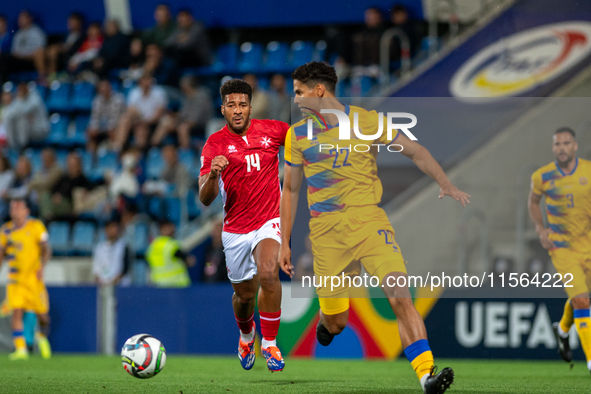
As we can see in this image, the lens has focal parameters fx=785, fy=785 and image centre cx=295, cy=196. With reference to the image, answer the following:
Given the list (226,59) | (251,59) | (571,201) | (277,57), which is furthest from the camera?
(226,59)

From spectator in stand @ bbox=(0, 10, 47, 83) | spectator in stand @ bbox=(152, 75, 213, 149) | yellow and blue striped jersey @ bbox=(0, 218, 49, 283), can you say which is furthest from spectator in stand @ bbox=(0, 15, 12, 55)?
yellow and blue striped jersey @ bbox=(0, 218, 49, 283)

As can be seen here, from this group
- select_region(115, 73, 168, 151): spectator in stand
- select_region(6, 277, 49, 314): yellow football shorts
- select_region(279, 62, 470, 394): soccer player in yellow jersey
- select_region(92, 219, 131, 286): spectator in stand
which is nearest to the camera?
select_region(279, 62, 470, 394): soccer player in yellow jersey

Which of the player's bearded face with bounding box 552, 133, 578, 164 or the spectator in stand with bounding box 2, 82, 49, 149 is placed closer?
the player's bearded face with bounding box 552, 133, 578, 164

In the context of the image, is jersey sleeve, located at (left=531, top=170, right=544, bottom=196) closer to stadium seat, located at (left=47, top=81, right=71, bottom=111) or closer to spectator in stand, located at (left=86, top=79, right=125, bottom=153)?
spectator in stand, located at (left=86, top=79, right=125, bottom=153)

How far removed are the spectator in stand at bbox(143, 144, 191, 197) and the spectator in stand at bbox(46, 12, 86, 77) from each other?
15.0 ft

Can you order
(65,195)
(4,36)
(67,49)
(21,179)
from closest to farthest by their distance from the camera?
(65,195) < (21,179) < (67,49) < (4,36)

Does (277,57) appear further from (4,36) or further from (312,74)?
(312,74)

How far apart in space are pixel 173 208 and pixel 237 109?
650cm

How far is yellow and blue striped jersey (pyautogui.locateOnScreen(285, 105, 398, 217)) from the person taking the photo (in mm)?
5754

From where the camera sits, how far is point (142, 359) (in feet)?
19.8

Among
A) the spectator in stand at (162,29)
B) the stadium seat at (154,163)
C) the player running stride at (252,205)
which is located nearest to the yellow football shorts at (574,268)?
the player running stride at (252,205)

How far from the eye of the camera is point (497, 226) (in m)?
10.4

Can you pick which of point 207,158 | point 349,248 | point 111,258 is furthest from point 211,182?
point 111,258

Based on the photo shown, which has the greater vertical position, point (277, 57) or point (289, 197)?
point (277, 57)
